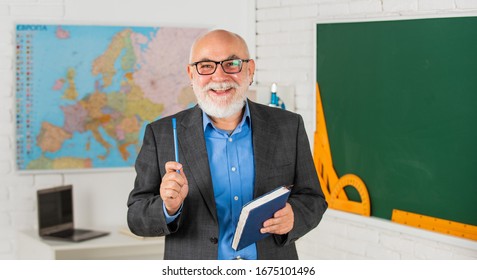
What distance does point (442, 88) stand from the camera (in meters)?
2.83

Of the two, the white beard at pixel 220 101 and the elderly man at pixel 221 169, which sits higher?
the white beard at pixel 220 101

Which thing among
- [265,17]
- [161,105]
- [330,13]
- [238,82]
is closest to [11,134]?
[161,105]

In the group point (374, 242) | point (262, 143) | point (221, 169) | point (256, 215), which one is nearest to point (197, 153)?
point (221, 169)

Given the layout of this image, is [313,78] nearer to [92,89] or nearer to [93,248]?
[92,89]

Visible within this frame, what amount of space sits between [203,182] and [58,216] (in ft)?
6.27

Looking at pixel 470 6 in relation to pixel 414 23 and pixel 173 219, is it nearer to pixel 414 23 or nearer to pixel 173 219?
pixel 414 23

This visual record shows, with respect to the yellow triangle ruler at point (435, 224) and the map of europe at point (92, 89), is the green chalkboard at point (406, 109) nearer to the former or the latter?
the yellow triangle ruler at point (435, 224)

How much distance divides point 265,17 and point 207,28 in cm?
34

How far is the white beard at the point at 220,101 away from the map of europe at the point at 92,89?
1898 mm

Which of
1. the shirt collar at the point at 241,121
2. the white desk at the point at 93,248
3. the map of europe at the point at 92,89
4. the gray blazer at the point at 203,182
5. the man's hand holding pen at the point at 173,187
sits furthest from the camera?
the map of europe at the point at 92,89

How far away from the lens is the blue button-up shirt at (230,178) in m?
1.86

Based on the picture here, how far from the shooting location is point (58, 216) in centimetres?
352

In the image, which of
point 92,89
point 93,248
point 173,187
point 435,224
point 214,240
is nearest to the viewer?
point 173,187

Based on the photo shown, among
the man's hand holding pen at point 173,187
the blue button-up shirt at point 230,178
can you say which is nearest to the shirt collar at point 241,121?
the blue button-up shirt at point 230,178
